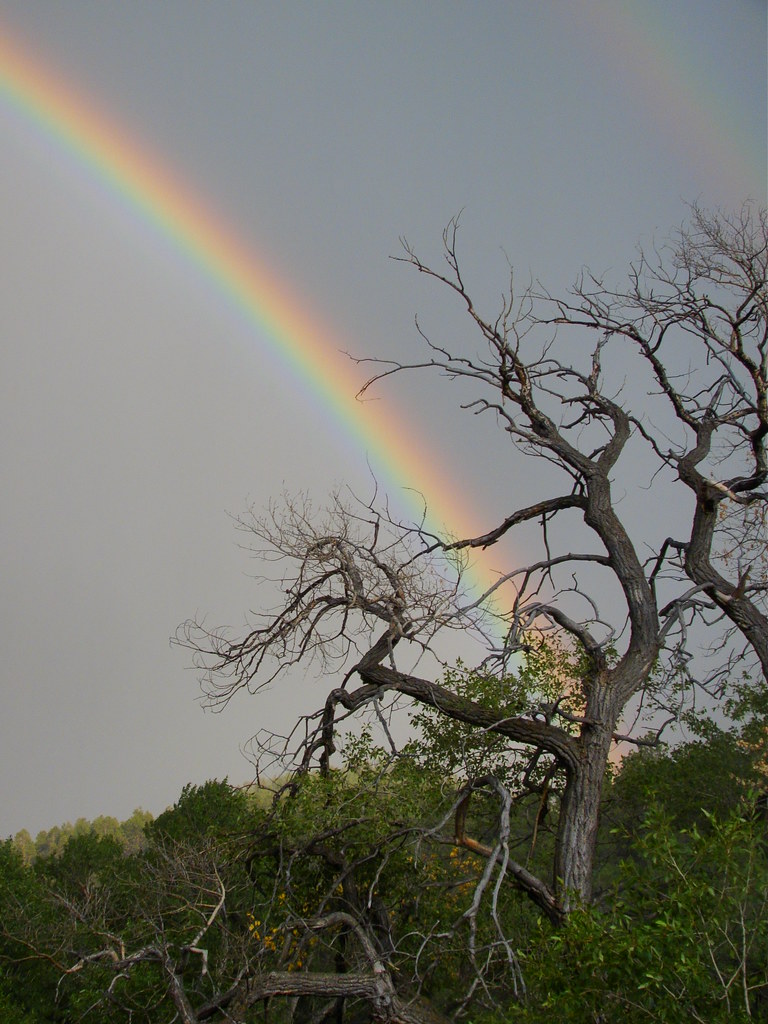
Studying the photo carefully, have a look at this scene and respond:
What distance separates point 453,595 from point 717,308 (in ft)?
18.2

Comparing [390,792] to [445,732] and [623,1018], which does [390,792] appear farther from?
[623,1018]

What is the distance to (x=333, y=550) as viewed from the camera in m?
10.3

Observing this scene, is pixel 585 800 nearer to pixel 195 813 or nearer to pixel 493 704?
pixel 493 704

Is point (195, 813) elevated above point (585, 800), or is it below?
below

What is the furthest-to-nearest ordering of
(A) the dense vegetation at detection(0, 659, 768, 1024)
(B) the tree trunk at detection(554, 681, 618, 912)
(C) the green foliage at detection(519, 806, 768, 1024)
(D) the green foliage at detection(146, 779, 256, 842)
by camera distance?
(D) the green foliage at detection(146, 779, 256, 842) → (B) the tree trunk at detection(554, 681, 618, 912) → (A) the dense vegetation at detection(0, 659, 768, 1024) → (C) the green foliage at detection(519, 806, 768, 1024)

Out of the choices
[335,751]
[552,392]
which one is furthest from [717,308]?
[335,751]

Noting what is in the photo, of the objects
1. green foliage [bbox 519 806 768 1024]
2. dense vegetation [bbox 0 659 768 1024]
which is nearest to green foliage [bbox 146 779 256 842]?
dense vegetation [bbox 0 659 768 1024]

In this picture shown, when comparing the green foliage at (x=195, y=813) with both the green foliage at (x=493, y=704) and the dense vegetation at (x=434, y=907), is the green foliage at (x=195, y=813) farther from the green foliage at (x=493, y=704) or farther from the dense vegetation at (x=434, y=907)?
the green foliage at (x=493, y=704)

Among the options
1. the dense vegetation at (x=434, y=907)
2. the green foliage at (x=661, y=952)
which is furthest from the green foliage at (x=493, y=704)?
the green foliage at (x=661, y=952)

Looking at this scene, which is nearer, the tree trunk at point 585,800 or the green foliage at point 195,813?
the tree trunk at point 585,800

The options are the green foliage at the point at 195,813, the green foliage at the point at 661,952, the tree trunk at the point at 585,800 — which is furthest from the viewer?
the green foliage at the point at 195,813

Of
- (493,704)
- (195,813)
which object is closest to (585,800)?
(493,704)

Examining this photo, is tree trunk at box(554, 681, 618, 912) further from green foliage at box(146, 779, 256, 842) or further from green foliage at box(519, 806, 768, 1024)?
green foliage at box(146, 779, 256, 842)

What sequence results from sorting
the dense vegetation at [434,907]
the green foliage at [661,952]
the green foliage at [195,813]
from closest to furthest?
the green foliage at [661,952]
the dense vegetation at [434,907]
the green foliage at [195,813]
